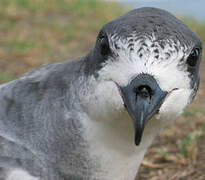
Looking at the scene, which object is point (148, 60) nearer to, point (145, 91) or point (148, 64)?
point (148, 64)

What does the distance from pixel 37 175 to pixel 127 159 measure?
1.81 feet

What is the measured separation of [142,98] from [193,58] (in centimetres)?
41

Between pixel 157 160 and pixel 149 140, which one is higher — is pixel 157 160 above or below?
below

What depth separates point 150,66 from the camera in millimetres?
1755

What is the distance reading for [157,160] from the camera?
3439mm

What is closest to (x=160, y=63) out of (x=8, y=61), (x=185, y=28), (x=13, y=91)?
(x=185, y=28)

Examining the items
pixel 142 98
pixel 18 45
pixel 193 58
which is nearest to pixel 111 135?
pixel 142 98

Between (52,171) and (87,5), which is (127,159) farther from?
(87,5)

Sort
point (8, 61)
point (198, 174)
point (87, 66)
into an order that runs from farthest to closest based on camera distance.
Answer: point (8, 61)
point (198, 174)
point (87, 66)

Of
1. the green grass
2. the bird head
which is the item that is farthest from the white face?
the green grass

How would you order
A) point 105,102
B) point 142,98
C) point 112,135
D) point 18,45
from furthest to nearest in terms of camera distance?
point 18,45
point 112,135
point 105,102
point 142,98

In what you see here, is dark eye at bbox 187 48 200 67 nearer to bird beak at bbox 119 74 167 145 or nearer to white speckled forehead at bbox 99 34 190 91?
white speckled forehead at bbox 99 34 190 91

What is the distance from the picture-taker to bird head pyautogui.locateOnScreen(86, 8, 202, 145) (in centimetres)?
175

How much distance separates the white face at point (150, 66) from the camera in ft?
5.81
